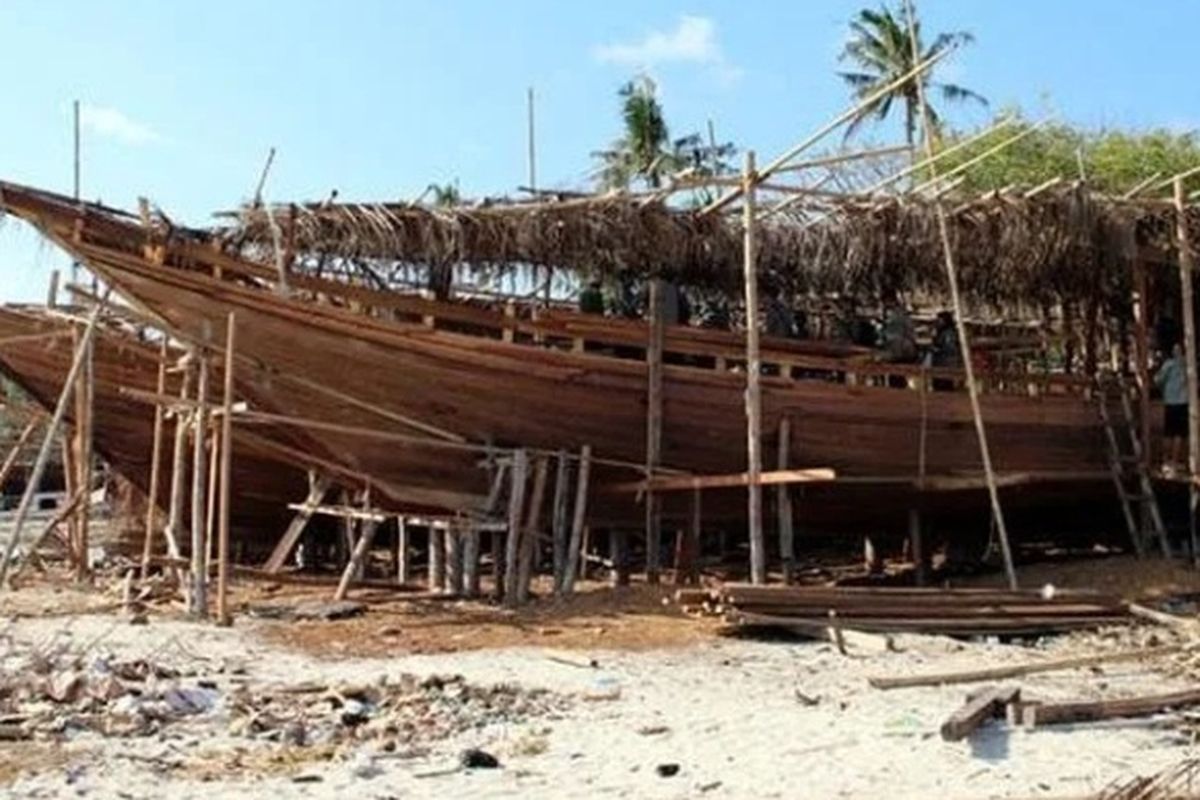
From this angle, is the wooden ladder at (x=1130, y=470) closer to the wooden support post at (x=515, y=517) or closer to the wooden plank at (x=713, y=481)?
the wooden plank at (x=713, y=481)

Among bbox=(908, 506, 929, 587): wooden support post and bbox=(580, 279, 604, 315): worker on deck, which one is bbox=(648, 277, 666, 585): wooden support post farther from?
bbox=(908, 506, 929, 587): wooden support post

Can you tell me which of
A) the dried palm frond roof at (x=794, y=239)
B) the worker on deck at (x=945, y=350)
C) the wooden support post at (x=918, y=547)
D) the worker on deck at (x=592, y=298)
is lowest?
the wooden support post at (x=918, y=547)

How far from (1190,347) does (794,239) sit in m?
3.97

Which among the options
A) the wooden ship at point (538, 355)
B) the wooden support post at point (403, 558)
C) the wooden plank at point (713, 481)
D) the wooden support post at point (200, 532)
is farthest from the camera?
the wooden support post at point (403, 558)

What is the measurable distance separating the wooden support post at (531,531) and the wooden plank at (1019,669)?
4.72m

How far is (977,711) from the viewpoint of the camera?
7742mm

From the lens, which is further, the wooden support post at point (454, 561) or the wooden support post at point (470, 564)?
the wooden support post at point (454, 561)

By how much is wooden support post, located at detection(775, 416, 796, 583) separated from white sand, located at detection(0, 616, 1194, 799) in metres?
3.35

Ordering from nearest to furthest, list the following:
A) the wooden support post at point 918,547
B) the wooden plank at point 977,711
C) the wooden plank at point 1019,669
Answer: the wooden plank at point 977,711, the wooden plank at point 1019,669, the wooden support post at point 918,547

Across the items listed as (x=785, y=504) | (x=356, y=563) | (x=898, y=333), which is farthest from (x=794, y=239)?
(x=356, y=563)

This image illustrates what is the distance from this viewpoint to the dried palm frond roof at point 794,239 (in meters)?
13.1

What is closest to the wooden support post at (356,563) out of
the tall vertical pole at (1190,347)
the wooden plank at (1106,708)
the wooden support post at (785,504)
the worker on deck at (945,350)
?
the wooden support post at (785,504)

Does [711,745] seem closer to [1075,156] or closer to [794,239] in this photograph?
[794,239]

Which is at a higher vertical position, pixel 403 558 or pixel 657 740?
pixel 403 558
